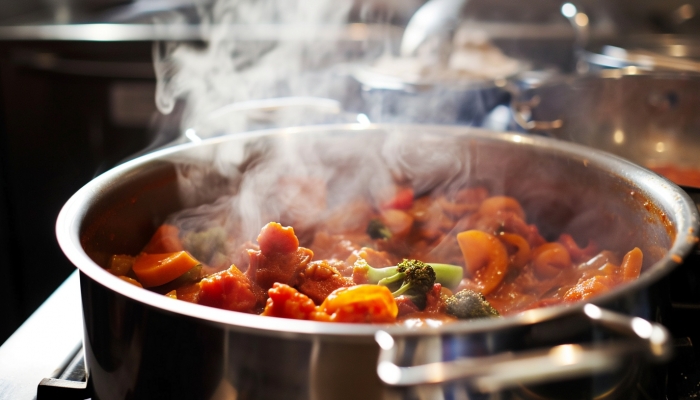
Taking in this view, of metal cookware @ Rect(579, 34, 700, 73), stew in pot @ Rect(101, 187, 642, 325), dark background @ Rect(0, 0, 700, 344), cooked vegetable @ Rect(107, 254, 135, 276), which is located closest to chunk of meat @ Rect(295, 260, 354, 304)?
stew in pot @ Rect(101, 187, 642, 325)

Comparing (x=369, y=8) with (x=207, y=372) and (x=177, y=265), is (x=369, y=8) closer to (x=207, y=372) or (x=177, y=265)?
(x=177, y=265)

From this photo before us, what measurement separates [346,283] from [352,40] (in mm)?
3132

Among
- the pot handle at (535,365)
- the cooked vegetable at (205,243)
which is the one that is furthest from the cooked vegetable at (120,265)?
the pot handle at (535,365)

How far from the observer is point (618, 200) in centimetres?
160

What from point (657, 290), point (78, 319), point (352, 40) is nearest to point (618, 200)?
point (657, 290)

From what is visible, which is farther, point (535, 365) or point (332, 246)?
point (332, 246)

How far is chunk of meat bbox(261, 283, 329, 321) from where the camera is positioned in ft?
3.63

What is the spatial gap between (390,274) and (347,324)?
0.58 meters

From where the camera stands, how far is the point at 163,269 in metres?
1.44

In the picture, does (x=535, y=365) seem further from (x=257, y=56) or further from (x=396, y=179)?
(x=257, y=56)

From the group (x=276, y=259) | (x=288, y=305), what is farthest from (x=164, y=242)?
(x=288, y=305)

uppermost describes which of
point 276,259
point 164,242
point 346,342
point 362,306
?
point 346,342

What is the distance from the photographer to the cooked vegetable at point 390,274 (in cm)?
139

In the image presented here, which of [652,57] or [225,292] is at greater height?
[652,57]
